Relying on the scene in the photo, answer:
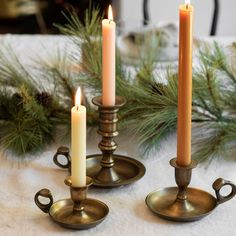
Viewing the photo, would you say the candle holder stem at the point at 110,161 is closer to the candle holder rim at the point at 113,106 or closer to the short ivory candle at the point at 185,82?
the candle holder rim at the point at 113,106

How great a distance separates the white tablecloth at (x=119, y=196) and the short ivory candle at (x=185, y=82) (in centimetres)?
9

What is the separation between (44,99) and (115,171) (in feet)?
0.65

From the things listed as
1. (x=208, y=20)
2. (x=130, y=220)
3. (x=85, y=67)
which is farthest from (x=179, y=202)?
(x=208, y=20)

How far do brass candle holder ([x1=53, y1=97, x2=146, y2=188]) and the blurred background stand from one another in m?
1.59

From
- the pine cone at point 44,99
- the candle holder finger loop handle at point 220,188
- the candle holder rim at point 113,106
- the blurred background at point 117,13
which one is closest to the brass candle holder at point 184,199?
the candle holder finger loop handle at point 220,188

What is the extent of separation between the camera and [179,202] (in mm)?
818

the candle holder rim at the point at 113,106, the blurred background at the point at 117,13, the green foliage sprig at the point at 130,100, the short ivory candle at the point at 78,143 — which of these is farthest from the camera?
the blurred background at the point at 117,13

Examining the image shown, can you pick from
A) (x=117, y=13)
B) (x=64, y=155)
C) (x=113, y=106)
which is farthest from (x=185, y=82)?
(x=117, y=13)

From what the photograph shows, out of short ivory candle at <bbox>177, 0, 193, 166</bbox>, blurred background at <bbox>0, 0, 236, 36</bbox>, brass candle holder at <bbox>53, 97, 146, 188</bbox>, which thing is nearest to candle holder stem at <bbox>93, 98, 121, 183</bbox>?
brass candle holder at <bbox>53, 97, 146, 188</bbox>

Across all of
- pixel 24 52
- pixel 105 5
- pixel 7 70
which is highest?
pixel 7 70

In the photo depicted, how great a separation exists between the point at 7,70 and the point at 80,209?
392mm

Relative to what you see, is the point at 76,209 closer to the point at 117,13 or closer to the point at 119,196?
the point at 119,196

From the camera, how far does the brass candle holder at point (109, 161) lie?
86 cm

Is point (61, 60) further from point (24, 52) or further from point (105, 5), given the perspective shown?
point (105, 5)
